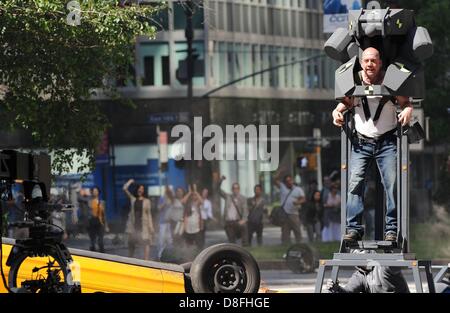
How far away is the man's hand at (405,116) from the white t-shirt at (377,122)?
0.45 ft

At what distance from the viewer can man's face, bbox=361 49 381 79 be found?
728 centimetres

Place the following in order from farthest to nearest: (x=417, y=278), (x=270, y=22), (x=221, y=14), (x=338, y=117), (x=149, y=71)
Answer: (x=149, y=71) → (x=270, y=22) → (x=221, y=14) → (x=338, y=117) → (x=417, y=278)

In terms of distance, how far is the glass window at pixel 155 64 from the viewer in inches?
1877

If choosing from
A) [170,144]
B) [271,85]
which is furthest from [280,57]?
[170,144]

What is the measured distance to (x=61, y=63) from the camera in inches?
596

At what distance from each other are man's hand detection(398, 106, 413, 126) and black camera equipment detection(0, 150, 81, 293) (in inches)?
79.9

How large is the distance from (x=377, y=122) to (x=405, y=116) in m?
0.28

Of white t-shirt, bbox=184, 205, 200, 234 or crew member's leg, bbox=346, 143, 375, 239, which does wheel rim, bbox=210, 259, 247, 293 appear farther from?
white t-shirt, bbox=184, 205, 200, 234

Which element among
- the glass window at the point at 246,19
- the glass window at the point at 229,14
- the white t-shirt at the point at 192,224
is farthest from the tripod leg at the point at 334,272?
the glass window at the point at 246,19

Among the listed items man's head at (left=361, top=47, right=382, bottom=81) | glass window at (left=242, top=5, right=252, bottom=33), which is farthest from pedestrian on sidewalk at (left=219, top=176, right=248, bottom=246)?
man's head at (left=361, top=47, right=382, bottom=81)

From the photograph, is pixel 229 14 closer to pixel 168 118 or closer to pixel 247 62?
pixel 247 62

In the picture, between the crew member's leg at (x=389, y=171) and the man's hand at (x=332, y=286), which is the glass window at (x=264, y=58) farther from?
the man's hand at (x=332, y=286)

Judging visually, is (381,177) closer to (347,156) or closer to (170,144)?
(347,156)

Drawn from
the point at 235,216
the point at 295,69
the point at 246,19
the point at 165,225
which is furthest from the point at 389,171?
the point at 295,69
